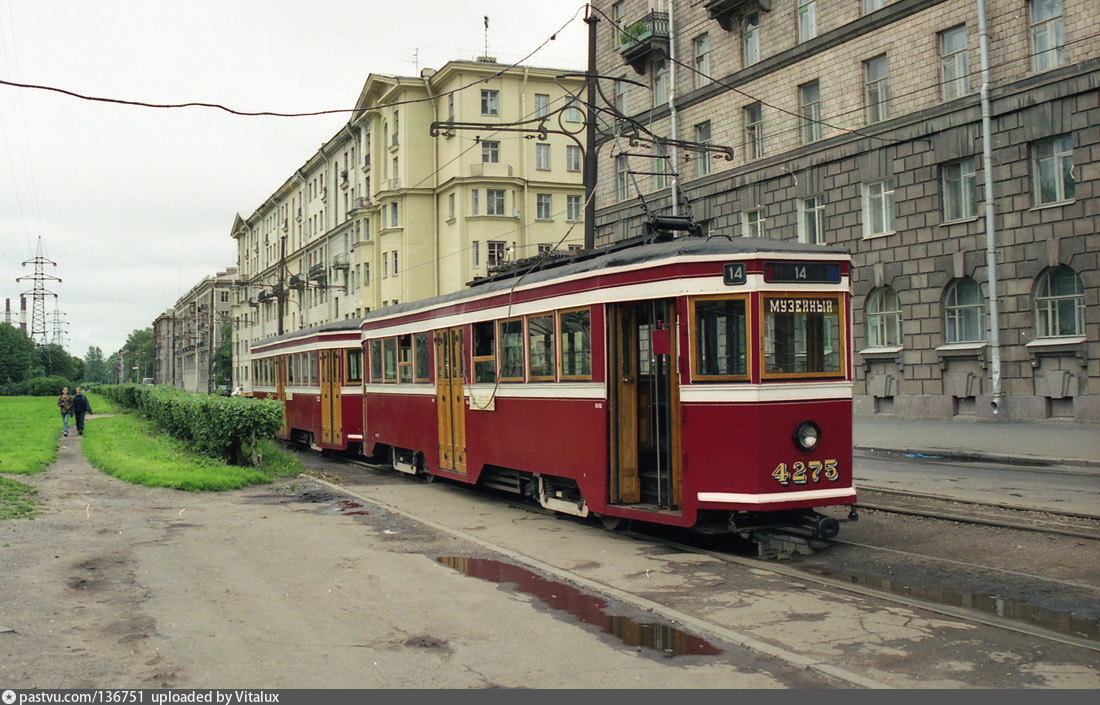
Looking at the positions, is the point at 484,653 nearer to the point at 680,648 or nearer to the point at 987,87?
the point at 680,648

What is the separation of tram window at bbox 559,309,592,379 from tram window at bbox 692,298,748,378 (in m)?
1.59

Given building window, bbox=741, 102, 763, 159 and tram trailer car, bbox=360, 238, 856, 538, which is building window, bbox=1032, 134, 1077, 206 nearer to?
building window, bbox=741, 102, 763, 159

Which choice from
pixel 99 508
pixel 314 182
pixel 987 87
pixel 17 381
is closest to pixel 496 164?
pixel 314 182

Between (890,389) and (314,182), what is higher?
(314,182)

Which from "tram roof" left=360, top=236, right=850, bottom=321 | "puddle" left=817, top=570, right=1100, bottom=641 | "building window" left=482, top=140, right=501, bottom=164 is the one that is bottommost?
"puddle" left=817, top=570, right=1100, bottom=641

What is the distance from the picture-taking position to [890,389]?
85.8 feet

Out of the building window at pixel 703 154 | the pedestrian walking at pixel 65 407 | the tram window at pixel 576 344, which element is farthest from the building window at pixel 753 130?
the pedestrian walking at pixel 65 407

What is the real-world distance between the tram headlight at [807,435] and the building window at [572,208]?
43.8 meters

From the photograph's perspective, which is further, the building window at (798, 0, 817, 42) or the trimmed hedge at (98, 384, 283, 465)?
the building window at (798, 0, 817, 42)

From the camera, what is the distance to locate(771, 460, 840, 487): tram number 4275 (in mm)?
9156

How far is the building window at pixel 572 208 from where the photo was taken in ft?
172

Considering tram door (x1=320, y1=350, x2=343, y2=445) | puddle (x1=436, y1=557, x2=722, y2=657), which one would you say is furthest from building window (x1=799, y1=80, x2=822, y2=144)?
puddle (x1=436, y1=557, x2=722, y2=657)

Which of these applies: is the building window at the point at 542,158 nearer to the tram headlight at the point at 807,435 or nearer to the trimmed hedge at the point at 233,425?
the trimmed hedge at the point at 233,425

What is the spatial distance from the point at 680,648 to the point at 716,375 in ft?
11.9
